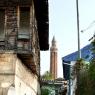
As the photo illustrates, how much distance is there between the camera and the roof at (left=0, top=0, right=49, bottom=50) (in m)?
21.2

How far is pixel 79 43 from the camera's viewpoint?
73.7 ft

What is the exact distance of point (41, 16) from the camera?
26781 mm

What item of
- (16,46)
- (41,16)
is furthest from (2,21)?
(41,16)

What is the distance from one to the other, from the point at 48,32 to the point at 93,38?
18.5 meters

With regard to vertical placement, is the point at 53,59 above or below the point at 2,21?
below

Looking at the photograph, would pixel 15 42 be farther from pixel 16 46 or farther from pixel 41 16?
pixel 41 16

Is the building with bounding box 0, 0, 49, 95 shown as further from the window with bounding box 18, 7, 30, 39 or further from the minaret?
the minaret

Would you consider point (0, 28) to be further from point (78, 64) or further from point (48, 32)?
point (48, 32)

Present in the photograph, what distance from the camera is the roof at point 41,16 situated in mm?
21188

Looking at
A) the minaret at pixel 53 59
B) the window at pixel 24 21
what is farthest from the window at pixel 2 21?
the minaret at pixel 53 59

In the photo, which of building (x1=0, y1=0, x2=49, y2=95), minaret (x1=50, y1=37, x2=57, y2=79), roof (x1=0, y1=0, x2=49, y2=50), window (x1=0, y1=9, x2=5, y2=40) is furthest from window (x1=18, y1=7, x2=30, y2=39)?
minaret (x1=50, y1=37, x2=57, y2=79)

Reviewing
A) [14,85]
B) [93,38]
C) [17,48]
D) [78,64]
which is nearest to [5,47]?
[17,48]

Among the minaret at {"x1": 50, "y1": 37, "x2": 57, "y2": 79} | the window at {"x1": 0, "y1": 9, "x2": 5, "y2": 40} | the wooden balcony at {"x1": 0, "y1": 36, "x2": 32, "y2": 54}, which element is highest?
the window at {"x1": 0, "y1": 9, "x2": 5, "y2": 40}

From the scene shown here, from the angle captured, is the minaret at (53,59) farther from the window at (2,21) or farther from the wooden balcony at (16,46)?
the wooden balcony at (16,46)
